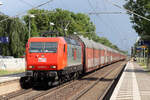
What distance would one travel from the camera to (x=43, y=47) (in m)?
17.4

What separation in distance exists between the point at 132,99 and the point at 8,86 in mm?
8036

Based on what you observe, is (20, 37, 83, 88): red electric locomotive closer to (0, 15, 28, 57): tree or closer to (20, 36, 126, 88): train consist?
(20, 36, 126, 88): train consist

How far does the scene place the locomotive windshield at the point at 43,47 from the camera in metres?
17.2

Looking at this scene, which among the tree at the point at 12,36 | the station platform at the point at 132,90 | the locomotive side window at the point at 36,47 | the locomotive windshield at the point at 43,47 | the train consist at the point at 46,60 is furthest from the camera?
the tree at the point at 12,36

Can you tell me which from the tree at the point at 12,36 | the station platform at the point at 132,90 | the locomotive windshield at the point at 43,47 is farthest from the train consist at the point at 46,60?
the tree at the point at 12,36

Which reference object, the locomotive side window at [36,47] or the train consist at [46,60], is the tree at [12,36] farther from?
the locomotive side window at [36,47]

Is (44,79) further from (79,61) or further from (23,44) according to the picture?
(23,44)

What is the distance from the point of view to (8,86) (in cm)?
1712

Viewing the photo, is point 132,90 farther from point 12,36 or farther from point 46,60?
point 12,36

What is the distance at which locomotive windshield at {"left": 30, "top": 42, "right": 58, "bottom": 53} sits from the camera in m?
17.2

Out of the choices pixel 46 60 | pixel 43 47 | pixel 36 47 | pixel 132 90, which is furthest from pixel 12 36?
pixel 132 90

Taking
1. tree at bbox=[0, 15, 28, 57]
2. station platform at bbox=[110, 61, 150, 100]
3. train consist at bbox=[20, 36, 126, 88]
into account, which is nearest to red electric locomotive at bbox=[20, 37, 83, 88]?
train consist at bbox=[20, 36, 126, 88]

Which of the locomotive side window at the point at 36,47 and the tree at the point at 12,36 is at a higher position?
the tree at the point at 12,36

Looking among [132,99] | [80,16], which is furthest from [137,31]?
[80,16]
